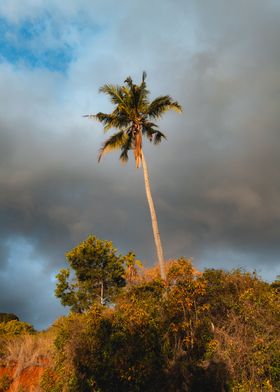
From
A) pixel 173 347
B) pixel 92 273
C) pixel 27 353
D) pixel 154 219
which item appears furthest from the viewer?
pixel 92 273

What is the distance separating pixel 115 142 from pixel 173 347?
1471 centimetres

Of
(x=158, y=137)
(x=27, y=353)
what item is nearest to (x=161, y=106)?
(x=158, y=137)

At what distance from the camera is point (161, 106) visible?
78.2 ft

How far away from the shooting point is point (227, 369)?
10570 millimetres

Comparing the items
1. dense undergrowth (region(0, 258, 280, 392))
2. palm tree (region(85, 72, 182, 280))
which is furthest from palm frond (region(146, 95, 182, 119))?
dense undergrowth (region(0, 258, 280, 392))

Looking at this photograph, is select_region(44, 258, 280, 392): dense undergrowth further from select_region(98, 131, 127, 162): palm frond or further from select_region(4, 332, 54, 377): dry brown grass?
select_region(98, 131, 127, 162): palm frond

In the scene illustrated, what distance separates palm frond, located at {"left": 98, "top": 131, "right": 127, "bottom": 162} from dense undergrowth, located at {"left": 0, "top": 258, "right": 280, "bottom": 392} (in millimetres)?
12297

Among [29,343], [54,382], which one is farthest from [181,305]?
[29,343]

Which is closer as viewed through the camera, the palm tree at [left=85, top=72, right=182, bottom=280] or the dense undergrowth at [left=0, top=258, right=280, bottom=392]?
the dense undergrowth at [left=0, top=258, right=280, bottom=392]

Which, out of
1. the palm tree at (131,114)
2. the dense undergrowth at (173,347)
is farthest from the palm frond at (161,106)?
the dense undergrowth at (173,347)

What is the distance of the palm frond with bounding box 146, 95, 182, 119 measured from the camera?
23.6 m

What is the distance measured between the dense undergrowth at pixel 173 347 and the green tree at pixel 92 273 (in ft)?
78.8

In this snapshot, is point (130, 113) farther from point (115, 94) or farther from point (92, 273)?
point (92, 273)

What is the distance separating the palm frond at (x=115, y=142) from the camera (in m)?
23.5
